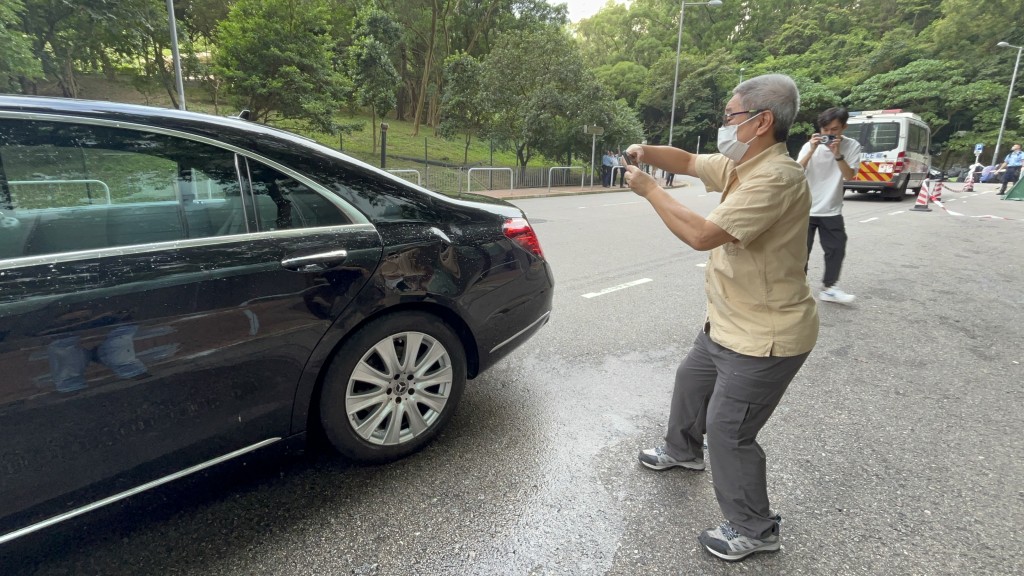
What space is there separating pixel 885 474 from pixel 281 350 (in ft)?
8.97

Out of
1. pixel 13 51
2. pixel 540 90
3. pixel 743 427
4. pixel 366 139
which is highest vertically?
pixel 540 90

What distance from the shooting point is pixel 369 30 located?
89.9 feet

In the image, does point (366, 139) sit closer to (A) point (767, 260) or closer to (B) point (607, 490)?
(B) point (607, 490)

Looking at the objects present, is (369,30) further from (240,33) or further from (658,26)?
(658,26)

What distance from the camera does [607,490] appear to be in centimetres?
232

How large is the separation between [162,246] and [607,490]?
6.53 ft

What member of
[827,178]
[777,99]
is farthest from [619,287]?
[777,99]

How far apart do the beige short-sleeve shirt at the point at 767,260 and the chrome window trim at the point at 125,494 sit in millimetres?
1854

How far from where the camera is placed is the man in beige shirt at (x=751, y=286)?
1.75 meters

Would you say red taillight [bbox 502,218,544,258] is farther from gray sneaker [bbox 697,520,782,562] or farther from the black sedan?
gray sneaker [bbox 697,520,782,562]

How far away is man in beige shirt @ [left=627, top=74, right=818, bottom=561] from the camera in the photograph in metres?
1.75

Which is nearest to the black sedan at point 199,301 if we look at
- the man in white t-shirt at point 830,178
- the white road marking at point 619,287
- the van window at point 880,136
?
the white road marking at point 619,287

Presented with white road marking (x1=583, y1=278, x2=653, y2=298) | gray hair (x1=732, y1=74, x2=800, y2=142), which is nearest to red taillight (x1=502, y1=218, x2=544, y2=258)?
gray hair (x1=732, y1=74, x2=800, y2=142)

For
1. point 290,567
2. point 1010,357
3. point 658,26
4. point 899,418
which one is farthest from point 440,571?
point 658,26
